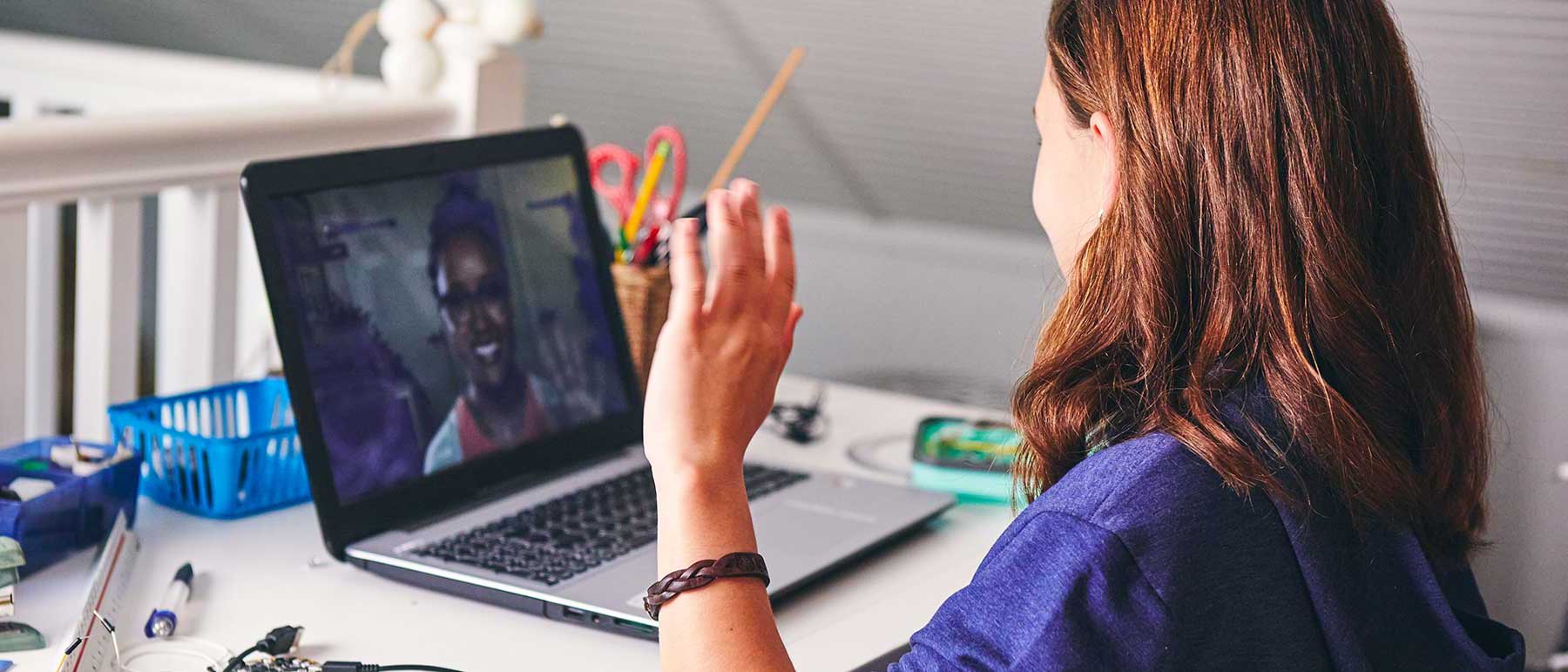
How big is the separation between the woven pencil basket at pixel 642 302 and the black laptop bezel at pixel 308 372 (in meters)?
0.06

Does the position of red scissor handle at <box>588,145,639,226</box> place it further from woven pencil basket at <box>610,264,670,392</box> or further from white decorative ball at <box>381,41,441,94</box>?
white decorative ball at <box>381,41,441,94</box>

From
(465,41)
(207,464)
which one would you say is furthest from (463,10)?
(207,464)

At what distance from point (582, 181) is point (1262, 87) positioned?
68 centimetres

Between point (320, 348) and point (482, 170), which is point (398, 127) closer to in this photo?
point (482, 170)

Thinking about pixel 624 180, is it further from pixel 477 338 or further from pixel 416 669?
pixel 416 669

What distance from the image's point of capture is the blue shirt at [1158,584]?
641 mm

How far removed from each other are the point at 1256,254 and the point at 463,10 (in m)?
1.03

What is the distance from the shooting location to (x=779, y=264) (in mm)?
826

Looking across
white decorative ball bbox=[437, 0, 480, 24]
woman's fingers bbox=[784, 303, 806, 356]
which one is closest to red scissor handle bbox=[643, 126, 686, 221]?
white decorative ball bbox=[437, 0, 480, 24]

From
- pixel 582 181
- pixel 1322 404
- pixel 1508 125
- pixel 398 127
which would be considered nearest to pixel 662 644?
pixel 1322 404

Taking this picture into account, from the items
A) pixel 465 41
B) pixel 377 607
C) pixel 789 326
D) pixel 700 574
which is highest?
pixel 465 41

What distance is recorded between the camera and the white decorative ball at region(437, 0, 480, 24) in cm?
151

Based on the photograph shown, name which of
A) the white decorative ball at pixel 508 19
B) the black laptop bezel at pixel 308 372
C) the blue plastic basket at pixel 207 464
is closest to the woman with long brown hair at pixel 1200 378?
the black laptop bezel at pixel 308 372

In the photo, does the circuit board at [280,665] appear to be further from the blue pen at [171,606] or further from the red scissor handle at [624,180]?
the red scissor handle at [624,180]
